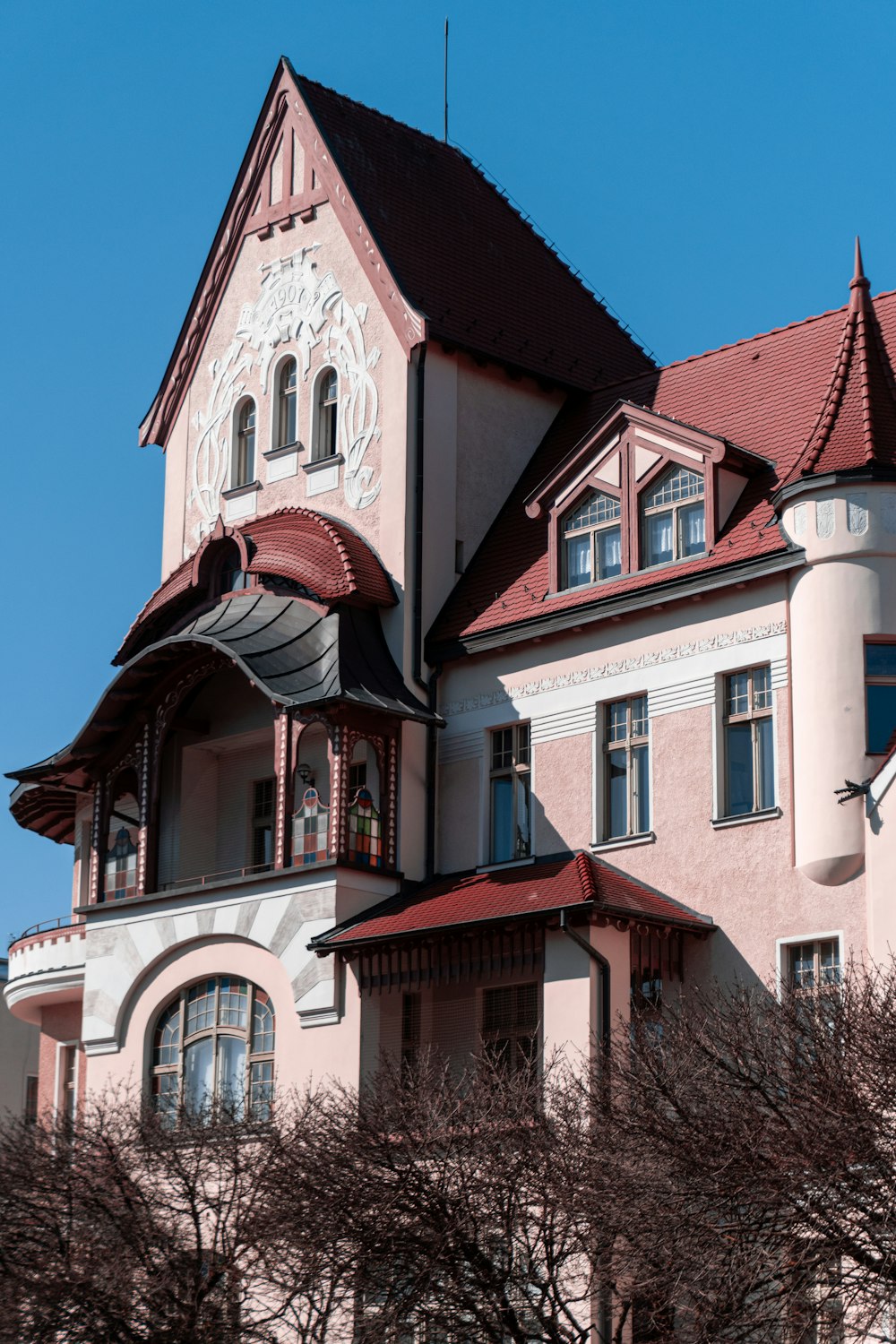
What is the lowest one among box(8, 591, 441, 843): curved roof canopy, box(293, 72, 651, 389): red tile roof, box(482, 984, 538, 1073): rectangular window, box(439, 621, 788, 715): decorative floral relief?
box(482, 984, 538, 1073): rectangular window

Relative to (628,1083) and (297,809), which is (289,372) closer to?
(297,809)

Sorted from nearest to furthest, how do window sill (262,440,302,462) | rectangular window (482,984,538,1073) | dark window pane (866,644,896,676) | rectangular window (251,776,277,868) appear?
dark window pane (866,644,896,676)
rectangular window (482,984,538,1073)
rectangular window (251,776,277,868)
window sill (262,440,302,462)

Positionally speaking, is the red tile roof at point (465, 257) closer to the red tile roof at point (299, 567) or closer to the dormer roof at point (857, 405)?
the red tile roof at point (299, 567)

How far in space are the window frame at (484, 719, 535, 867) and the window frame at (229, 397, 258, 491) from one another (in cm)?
790

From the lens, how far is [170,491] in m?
42.5

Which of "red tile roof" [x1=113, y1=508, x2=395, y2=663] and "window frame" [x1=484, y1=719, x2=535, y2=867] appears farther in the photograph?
"red tile roof" [x1=113, y1=508, x2=395, y2=663]

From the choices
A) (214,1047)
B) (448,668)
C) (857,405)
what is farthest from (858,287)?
(214,1047)

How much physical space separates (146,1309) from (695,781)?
10.3 meters

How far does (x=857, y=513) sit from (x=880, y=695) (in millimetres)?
2469

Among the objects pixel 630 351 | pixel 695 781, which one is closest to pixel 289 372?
pixel 630 351

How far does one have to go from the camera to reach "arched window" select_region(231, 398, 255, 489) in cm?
4091

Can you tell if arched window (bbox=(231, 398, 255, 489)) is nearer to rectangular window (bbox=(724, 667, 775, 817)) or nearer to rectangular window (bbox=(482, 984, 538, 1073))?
rectangular window (bbox=(482, 984, 538, 1073))

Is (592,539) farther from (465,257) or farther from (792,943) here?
(465,257)

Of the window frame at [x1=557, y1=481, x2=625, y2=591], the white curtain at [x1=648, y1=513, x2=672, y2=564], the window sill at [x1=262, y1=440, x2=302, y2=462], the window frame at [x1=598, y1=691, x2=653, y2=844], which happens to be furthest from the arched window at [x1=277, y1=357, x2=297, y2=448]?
the window frame at [x1=598, y1=691, x2=653, y2=844]
